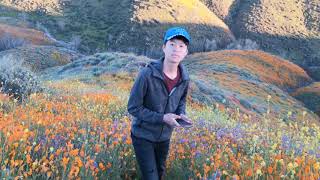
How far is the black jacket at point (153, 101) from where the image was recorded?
4.32 m

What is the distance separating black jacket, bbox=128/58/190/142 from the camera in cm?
432

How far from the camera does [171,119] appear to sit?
415 centimetres

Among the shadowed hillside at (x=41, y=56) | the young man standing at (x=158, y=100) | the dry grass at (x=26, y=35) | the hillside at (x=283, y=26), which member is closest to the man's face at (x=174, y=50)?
the young man standing at (x=158, y=100)

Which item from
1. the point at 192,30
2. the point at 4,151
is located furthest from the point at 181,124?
the point at 192,30

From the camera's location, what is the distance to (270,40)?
70.2m

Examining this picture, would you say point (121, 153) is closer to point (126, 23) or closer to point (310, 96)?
point (310, 96)

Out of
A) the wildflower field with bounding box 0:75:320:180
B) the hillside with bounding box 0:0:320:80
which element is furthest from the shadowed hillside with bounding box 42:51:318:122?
the hillside with bounding box 0:0:320:80

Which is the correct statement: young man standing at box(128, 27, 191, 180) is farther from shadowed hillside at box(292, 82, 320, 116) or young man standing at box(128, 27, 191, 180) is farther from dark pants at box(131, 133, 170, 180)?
shadowed hillside at box(292, 82, 320, 116)

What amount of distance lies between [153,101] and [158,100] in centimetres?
5

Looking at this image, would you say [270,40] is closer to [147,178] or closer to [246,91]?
[246,91]

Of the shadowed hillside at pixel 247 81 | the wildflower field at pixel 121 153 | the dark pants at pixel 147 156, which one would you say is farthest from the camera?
the shadowed hillside at pixel 247 81

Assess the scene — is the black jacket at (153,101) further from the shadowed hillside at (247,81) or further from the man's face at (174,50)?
the shadowed hillside at (247,81)

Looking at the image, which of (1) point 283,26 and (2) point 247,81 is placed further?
(1) point 283,26

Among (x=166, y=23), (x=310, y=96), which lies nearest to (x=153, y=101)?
(x=310, y=96)
